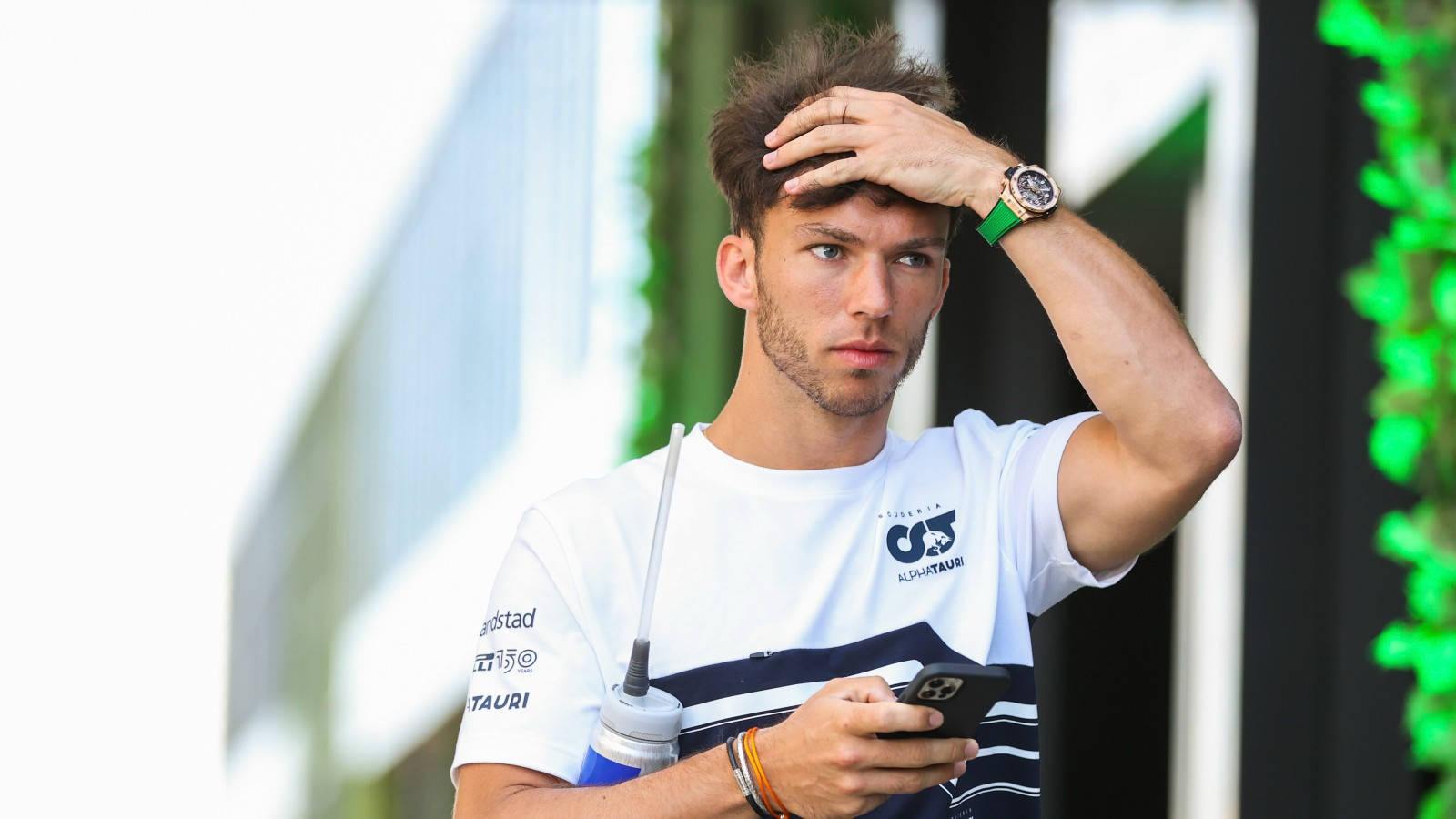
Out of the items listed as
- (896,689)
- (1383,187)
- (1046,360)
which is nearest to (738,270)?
(896,689)

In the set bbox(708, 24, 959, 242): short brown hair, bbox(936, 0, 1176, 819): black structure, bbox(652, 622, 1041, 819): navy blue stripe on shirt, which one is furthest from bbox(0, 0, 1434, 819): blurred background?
bbox(652, 622, 1041, 819): navy blue stripe on shirt

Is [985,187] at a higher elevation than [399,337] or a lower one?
lower

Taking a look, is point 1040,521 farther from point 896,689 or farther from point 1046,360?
point 1046,360

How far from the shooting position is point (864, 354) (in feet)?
5.92

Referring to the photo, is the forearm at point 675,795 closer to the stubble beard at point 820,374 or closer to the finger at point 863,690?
the finger at point 863,690

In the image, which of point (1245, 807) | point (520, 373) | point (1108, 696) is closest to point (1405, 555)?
point (1245, 807)

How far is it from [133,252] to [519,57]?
1.88m

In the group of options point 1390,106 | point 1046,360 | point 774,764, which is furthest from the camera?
point 1046,360

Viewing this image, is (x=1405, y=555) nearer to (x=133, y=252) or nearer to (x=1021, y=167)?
(x=1021, y=167)

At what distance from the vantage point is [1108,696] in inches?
181

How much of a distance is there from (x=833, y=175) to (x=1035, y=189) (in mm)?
240

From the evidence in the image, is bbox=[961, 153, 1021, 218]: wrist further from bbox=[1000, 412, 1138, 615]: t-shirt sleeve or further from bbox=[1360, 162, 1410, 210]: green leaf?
bbox=[1360, 162, 1410, 210]: green leaf

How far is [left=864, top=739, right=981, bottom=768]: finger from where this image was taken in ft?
4.59

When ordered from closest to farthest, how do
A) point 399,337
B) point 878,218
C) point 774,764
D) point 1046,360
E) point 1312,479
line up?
point 774,764 → point 878,218 → point 1312,479 → point 1046,360 → point 399,337
